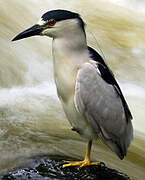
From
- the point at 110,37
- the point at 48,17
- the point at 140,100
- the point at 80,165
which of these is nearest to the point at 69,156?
the point at 80,165

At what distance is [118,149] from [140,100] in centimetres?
330

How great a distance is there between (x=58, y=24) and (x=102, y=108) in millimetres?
736

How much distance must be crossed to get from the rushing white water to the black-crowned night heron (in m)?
0.62

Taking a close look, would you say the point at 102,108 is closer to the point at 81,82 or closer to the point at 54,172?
the point at 81,82

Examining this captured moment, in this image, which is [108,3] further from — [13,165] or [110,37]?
[13,165]

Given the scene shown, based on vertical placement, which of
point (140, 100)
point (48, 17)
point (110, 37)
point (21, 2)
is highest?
point (48, 17)

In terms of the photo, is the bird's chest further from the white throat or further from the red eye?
the red eye

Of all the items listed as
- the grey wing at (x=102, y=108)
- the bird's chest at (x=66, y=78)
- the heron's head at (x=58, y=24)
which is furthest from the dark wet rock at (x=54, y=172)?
the heron's head at (x=58, y=24)

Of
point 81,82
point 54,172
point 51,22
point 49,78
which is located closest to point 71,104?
point 81,82

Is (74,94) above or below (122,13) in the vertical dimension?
above

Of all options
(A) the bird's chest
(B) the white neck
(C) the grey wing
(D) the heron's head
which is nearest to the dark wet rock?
(C) the grey wing

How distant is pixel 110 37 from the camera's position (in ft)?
28.7

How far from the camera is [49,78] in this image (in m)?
7.67

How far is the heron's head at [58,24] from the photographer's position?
3.91 metres
